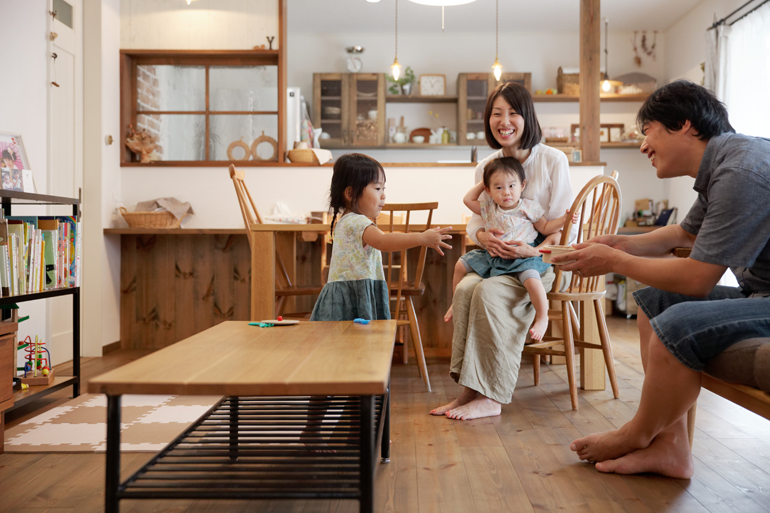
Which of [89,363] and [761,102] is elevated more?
[761,102]

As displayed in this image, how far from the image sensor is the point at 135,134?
12.4 feet

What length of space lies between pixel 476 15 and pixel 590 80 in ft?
7.46

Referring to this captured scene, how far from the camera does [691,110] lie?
1399mm

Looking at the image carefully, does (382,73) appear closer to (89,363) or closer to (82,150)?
(82,150)

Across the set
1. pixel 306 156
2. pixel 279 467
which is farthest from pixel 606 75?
pixel 279 467

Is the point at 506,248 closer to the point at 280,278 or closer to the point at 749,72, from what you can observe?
the point at 280,278

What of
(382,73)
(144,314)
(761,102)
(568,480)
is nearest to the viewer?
(568,480)

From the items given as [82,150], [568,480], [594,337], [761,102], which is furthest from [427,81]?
[568,480]

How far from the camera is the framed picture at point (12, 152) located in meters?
2.46

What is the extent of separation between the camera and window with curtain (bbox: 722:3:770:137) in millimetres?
4242

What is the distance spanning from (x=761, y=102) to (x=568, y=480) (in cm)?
399

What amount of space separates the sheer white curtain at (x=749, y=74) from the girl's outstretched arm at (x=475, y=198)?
3001 millimetres

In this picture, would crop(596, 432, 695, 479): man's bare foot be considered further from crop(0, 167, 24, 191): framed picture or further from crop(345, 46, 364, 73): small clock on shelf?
crop(345, 46, 364, 73): small clock on shelf

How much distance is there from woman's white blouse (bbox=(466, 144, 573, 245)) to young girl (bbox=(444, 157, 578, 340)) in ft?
0.13
